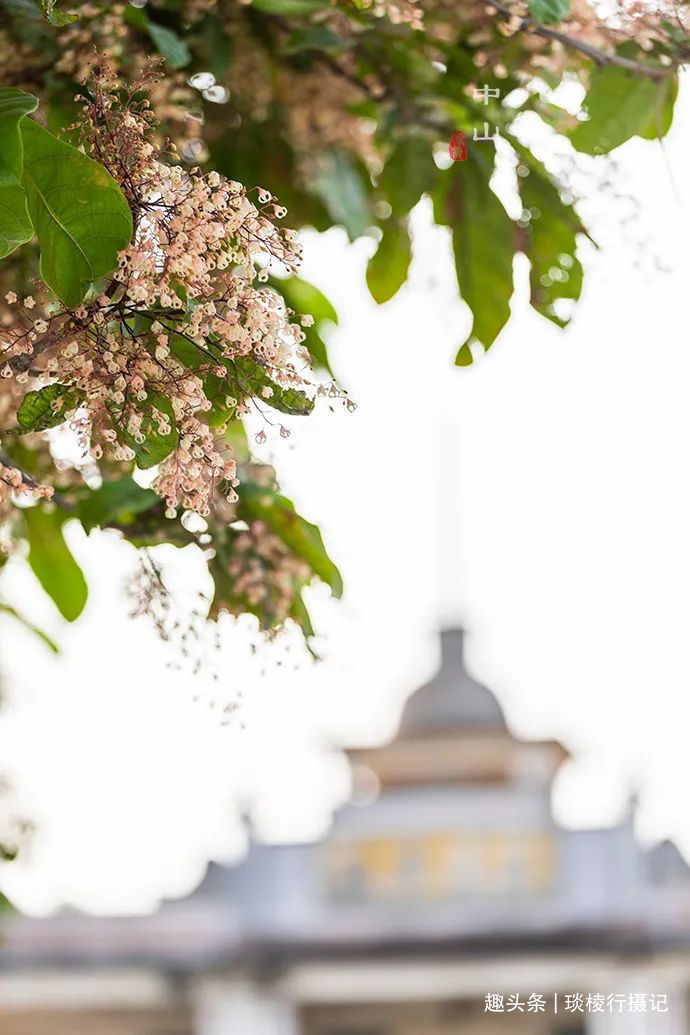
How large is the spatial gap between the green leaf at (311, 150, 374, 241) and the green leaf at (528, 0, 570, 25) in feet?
1.32

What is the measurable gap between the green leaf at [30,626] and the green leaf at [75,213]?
0.57 meters

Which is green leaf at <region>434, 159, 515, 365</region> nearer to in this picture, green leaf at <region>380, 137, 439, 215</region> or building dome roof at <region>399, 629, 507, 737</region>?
green leaf at <region>380, 137, 439, 215</region>

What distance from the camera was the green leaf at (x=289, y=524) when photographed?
81 cm

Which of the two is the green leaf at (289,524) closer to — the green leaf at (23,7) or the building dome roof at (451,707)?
the green leaf at (23,7)

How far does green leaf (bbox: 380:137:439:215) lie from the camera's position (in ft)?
3.26

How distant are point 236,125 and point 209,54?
15 centimetres

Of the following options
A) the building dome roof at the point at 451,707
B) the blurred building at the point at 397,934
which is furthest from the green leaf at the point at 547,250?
the building dome roof at the point at 451,707

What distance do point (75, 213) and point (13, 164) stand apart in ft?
0.09

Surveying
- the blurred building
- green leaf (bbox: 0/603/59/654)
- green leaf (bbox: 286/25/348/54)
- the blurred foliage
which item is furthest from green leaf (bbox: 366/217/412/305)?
the blurred building

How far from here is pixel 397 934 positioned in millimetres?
7340

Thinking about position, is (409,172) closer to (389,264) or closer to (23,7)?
(389,264)

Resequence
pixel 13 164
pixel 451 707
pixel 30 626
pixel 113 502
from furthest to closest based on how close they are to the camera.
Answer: pixel 451 707 < pixel 30 626 < pixel 113 502 < pixel 13 164

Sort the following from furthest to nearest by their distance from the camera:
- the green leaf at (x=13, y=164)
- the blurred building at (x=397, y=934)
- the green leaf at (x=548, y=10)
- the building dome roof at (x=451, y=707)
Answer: the building dome roof at (x=451, y=707)
the blurred building at (x=397, y=934)
the green leaf at (x=548, y=10)
the green leaf at (x=13, y=164)

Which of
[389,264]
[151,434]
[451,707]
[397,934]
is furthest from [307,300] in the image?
[451,707]
